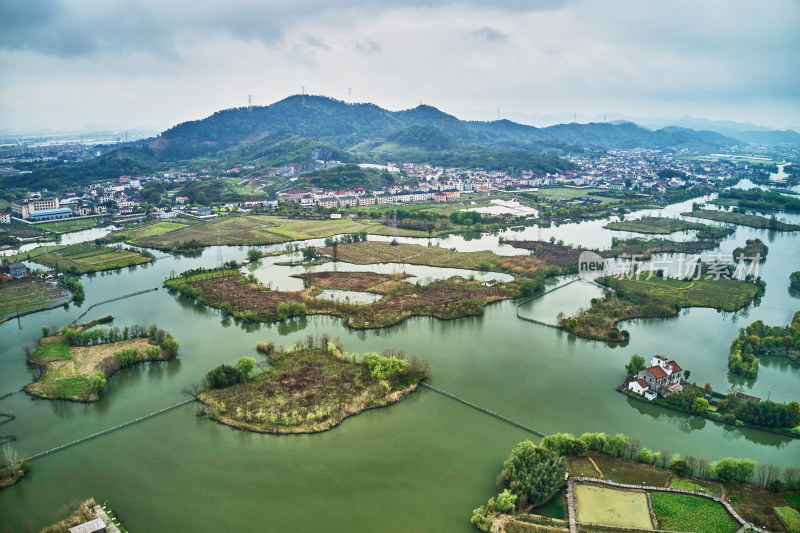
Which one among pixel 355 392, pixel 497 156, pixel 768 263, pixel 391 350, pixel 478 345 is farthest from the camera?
pixel 497 156

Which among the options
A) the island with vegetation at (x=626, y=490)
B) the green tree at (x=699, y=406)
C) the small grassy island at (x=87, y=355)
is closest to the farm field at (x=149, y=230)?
the small grassy island at (x=87, y=355)

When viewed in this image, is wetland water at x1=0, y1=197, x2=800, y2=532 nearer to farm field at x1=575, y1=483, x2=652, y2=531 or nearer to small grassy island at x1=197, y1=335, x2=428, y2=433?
small grassy island at x1=197, y1=335, x2=428, y2=433

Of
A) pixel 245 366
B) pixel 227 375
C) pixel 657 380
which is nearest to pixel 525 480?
pixel 657 380

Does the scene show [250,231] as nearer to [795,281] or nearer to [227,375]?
[227,375]

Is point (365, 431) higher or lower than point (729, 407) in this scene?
lower

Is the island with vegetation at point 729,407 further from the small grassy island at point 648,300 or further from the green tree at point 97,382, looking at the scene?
the green tree at point 97,382

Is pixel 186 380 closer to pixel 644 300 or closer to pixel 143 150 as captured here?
pixel 644 300

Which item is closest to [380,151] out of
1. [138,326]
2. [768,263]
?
[768,263]
